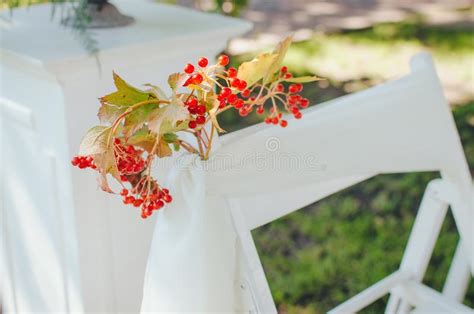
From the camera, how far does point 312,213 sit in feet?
9.53

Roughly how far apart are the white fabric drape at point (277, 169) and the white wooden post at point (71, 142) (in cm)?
33

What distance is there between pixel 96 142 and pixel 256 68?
0.26m

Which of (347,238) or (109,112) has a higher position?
(109,112)

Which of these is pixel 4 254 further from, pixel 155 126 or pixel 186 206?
pixel 155 126

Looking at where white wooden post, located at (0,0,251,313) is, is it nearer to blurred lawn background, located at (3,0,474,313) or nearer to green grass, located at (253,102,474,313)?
blurred lawn background, located at (3,0,474,313)

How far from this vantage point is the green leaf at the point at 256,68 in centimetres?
109

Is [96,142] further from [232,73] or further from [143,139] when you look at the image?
[232,73]

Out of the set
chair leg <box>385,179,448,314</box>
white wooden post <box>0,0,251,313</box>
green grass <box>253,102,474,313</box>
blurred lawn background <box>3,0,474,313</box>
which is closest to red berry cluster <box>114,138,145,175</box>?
white wooden post <box>0,0,251,313</box>

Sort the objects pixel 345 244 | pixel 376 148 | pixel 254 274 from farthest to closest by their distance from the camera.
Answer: pixel 345 244 < pixel 376 148 < pixel 254 274

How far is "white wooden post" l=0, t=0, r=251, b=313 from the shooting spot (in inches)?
57.4

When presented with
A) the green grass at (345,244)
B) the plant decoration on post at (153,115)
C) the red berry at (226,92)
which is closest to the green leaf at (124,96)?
the plant decoration on post at (153,115)

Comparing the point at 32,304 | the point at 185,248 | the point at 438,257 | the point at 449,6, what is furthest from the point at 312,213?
the point at 449,6

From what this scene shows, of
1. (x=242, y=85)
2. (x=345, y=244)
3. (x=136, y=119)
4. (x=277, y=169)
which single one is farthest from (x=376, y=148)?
(x=345, y=244)

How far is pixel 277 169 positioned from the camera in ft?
4.26
